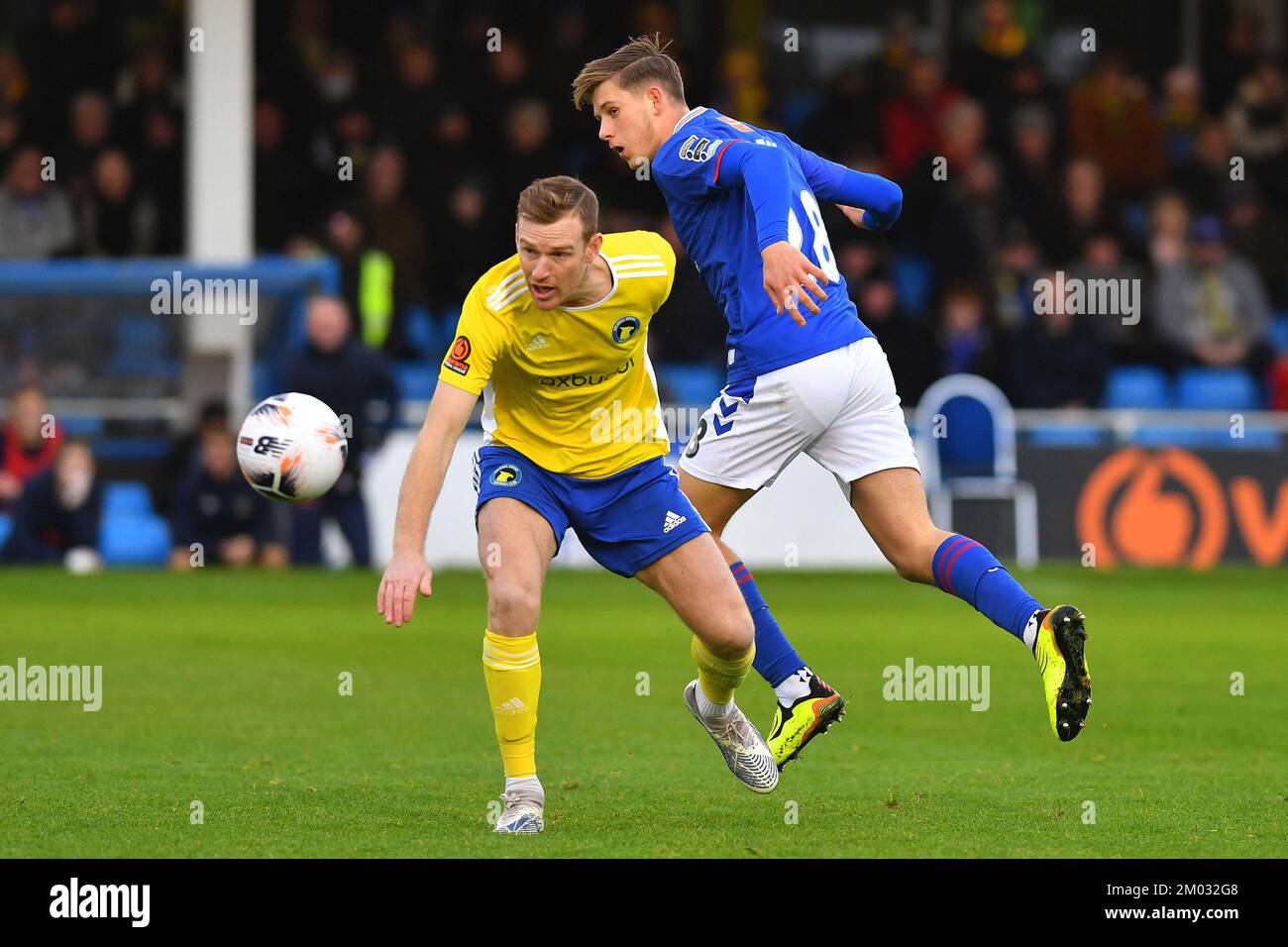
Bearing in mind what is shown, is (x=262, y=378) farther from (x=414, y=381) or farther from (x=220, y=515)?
(x=220, y=515)

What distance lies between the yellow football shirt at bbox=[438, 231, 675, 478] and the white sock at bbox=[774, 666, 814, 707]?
87 centimetres

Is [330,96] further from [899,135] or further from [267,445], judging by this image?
[267,445]

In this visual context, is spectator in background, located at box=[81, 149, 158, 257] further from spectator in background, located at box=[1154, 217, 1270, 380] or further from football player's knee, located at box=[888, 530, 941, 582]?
football player's knee, located at box=[888, 530, 941, 582]

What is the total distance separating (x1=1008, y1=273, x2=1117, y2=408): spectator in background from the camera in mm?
16844

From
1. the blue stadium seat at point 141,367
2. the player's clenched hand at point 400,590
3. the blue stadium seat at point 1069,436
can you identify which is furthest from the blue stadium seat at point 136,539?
the player's clenched hand at point 400,590

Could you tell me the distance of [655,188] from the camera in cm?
1750

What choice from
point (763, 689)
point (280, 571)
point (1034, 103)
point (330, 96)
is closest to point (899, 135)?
point (1034, 103)

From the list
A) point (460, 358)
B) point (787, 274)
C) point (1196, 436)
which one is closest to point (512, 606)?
point (460, 358)

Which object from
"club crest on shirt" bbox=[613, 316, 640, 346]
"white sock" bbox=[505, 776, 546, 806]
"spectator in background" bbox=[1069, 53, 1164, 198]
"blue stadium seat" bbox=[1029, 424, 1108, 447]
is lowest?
"white sock" bbox=[505, 776, 546, 806]

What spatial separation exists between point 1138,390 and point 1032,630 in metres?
12.5

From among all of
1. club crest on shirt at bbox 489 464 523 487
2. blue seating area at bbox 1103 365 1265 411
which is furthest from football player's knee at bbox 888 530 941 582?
blue seating area at bbox 1103 365 1265 411

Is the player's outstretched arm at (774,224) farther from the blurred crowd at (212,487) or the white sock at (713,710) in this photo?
the blurred crowd at (212,487)

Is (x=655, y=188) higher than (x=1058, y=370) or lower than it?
higher

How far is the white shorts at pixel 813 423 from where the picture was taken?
21.4ft
